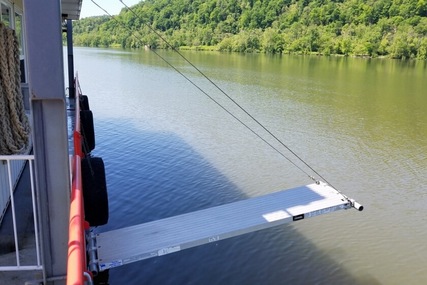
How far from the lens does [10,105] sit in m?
4.44

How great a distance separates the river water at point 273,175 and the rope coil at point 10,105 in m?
2.69

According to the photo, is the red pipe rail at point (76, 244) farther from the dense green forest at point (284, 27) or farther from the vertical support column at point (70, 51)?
the dense green forest at point (284, 27)

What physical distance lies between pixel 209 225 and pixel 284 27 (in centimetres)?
9539

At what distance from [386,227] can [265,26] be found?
98.9 meters

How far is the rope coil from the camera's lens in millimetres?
4324

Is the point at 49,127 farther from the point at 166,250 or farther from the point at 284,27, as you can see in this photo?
the point at 284,27

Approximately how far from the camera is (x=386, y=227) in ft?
28.2

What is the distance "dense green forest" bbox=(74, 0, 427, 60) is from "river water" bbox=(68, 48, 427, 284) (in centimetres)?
4243

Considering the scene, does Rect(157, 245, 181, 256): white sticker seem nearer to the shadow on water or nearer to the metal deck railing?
the metal deck railing

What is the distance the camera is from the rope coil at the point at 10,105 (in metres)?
4.32

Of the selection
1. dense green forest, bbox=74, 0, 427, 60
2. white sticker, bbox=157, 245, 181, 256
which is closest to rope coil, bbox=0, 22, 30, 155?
white sticker, bbox=157, 245, 181, 256

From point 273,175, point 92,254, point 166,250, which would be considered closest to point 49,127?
point 92,254

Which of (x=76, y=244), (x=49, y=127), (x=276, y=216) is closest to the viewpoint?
(x=76, y=244)

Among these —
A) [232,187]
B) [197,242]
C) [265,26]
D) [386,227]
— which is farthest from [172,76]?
[265,26]
